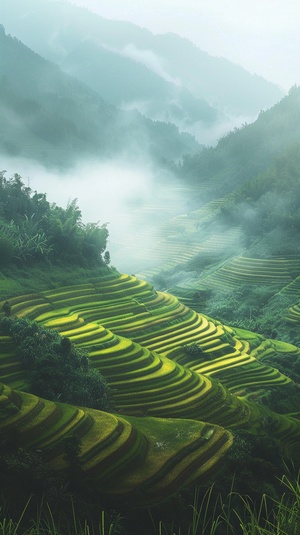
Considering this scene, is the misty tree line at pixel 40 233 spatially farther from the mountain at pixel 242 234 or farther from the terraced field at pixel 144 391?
the mountain at pixel 242 234

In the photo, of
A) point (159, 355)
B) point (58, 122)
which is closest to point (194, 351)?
point (159, 355)

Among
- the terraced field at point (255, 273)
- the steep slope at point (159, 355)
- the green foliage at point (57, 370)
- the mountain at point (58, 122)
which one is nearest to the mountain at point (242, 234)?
the terraced field at point (255, 273)

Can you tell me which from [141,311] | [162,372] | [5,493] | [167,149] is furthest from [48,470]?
[167,149]

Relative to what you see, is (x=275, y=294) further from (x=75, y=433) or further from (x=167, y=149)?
(x=167, y=149)

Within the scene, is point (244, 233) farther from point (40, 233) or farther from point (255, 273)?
point (40, 233)

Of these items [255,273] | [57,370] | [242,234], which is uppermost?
[242,234]

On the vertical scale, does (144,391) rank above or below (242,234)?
below

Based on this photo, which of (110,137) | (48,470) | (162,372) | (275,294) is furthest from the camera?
(110,137)
